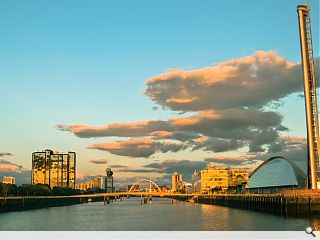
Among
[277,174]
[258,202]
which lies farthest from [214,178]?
[258,202]

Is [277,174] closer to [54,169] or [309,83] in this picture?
[309,83]

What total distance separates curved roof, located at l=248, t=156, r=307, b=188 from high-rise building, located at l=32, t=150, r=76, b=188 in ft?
161

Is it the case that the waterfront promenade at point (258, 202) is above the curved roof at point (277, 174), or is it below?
below

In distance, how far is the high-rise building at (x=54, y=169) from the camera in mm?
104150

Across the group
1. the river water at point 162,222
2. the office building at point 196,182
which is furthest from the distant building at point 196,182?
the river water at point 162,222

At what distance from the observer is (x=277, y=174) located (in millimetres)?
63562

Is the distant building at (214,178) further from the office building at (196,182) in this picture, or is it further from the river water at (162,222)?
the river water at (162,222)

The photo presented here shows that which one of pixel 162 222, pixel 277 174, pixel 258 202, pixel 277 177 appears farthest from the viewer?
pixel 277 174

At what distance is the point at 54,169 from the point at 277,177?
62225mm

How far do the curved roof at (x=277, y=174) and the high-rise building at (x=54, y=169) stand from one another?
1928 inches

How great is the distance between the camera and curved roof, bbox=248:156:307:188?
2292 inches

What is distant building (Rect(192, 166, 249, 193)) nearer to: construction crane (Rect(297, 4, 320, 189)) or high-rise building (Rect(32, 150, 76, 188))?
high-rise building (Rect(32, 150, 76, 188))

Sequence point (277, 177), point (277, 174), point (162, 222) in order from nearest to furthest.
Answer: point (162, 222)
point (277, 177)
point (277, 174)
